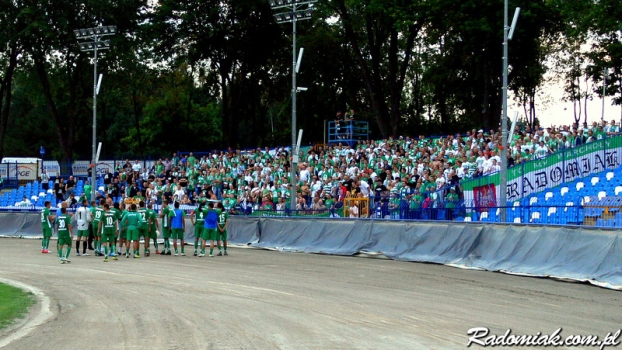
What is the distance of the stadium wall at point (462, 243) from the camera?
18.7 m

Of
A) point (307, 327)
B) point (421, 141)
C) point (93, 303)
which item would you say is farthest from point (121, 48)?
point (307, 327)

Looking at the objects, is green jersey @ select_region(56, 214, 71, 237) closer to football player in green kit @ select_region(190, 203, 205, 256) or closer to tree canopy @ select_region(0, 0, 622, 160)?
football player in green kit @ select_region(190, 203, 205, 256)

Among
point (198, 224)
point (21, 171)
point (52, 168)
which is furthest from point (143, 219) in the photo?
point (21, 171)

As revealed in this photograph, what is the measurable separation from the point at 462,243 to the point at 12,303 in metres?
12.9

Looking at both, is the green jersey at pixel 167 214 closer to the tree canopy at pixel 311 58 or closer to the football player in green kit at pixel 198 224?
the football player in green kit at pixel 198 224

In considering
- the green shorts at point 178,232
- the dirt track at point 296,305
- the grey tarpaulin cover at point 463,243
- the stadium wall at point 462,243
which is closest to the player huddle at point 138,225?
the green shorts at point 178,232

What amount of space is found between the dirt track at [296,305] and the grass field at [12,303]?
2.03 feet

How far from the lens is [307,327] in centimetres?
1230

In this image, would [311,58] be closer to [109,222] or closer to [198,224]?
[198,224]

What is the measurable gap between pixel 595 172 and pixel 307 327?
19.0 m

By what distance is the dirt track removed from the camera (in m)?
11.4

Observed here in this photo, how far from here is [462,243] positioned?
76.7ft

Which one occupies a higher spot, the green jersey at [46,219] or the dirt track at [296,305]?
the green jersey at [46,219]

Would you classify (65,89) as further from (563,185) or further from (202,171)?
(563,185)
